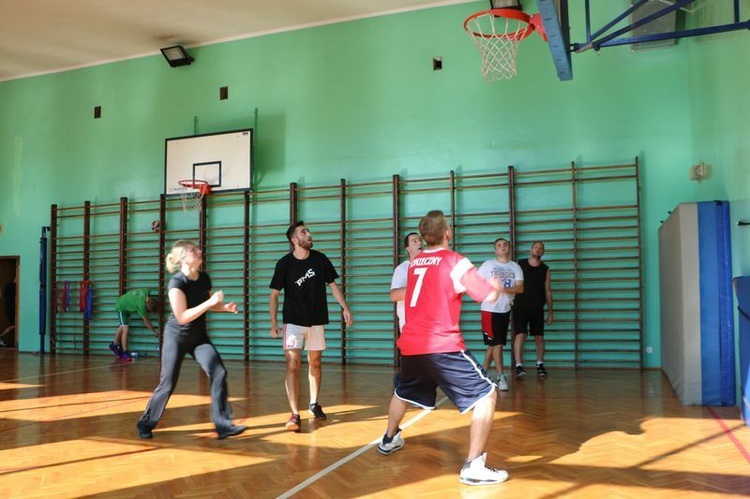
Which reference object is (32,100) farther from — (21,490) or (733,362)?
(733,362)

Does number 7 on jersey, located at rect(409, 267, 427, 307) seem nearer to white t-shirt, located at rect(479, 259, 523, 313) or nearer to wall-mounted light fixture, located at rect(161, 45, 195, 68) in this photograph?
white t-shirt, located at rect(479, 259, 523, 313)

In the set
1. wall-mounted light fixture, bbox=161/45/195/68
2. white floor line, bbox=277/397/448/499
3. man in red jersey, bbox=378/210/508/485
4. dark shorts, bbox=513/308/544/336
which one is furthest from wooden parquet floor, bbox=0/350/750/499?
wall-mounted light fixture, bbox=161/45/195/68

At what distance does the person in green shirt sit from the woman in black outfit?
6109mm

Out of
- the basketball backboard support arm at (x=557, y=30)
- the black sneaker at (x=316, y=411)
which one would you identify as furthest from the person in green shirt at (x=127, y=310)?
the basketball backboard support arm at (x=557, y=30)

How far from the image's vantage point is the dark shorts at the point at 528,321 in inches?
299

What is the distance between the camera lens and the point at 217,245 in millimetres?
10797

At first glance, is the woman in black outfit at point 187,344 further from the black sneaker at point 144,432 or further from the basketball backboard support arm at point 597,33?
the basketball backboard support arm at point 597,33

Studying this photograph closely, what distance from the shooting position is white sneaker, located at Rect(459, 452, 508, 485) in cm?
348

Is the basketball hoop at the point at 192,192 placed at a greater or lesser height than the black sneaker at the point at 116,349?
greater

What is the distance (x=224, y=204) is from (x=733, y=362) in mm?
8175

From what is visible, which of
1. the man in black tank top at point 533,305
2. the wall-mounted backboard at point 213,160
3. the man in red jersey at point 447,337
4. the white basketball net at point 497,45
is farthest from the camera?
the wall-mounted backboard at point 213,160

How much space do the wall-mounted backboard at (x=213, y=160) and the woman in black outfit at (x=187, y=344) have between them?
18.3 ft

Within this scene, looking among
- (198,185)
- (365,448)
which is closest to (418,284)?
(365,448)

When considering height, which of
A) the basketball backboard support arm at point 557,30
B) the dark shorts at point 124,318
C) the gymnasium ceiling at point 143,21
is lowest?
the dark shorts at point 124,318
